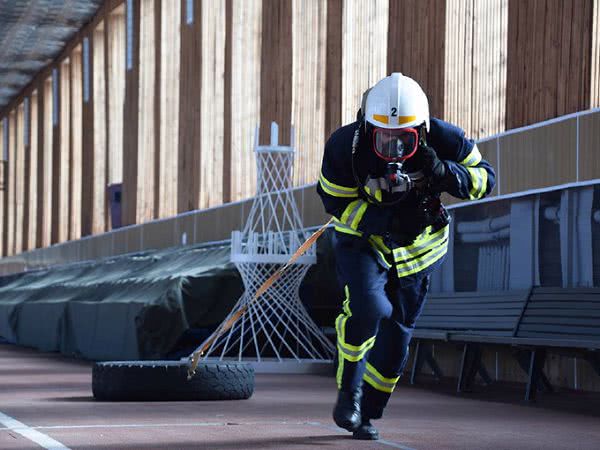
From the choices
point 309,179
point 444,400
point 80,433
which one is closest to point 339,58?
point 309,179

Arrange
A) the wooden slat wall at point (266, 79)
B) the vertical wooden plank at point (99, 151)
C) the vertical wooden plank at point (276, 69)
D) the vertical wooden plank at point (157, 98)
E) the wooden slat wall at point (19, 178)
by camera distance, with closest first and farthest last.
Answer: the wooden slat wall at point (266, 79) < the vertical wooden plank at point (276, 69) < the vertical wooden plank at point (157, 98) < the vertical wooden plank at point (99, 151) < the wooden slat wall at point (19, 178)

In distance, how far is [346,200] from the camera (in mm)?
6172

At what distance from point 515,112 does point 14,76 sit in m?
30.1

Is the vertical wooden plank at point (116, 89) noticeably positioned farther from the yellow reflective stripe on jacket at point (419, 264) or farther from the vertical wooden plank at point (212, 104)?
the yellow reflective stripe on jacket at point (419, 264)

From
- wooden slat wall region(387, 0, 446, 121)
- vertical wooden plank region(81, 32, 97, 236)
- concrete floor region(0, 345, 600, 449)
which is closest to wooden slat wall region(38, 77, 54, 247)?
vertical wooden plank region(81, 32, 97, 236)

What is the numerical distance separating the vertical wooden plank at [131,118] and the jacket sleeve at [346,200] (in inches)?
807

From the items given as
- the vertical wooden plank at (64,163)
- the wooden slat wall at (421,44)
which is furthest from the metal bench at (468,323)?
the vertical wooden plank at (64,163)

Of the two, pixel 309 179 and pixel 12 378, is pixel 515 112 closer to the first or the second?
pixel 12 378

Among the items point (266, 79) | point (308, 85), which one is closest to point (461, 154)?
point (308, 85)

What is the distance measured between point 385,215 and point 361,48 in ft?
32.2

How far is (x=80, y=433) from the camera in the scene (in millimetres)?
6398

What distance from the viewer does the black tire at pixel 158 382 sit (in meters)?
8.72

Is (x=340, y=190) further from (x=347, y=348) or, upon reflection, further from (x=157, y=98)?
(x=157, y=98)

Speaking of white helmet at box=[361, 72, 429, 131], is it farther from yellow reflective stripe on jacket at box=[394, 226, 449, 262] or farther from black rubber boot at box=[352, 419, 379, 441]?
black rubber boot at box=[352, 419, 379, 441]
